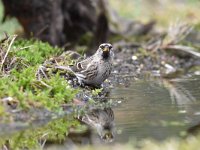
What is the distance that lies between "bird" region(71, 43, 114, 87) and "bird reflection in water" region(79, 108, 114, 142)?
2.99 ft

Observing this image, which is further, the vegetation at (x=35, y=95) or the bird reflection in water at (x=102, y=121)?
the bird reflection in water at (x=102, y=121)

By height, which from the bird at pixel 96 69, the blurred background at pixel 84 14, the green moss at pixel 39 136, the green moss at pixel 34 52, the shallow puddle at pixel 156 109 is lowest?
the green moss at pixel 39 136

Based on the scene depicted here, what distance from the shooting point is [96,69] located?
8.97 metres

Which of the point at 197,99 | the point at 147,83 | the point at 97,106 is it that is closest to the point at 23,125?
the point at 97,106

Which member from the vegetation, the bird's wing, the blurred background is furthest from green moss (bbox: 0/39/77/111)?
the blurred background

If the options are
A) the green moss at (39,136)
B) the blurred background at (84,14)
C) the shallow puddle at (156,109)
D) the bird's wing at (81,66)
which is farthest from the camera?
the blurred background at (84,14)

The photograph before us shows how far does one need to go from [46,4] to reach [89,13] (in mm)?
1648

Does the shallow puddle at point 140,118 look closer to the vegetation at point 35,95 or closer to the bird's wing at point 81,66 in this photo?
the vegetation at point 35,95

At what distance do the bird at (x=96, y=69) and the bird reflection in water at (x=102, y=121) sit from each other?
2.99ft

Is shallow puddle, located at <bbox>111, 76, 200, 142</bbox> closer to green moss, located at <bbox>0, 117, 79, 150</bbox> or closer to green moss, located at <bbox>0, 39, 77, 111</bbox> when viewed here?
green moss, located at <bbox>0, 117, 79, 150</bbox>

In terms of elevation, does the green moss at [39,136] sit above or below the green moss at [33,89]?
below

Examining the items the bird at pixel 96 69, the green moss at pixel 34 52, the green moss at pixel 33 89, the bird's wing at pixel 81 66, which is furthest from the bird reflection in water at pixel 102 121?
the green moss at pixel 34 52

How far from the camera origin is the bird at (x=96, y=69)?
8961 millimetres

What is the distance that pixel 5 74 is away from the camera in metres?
8.32
